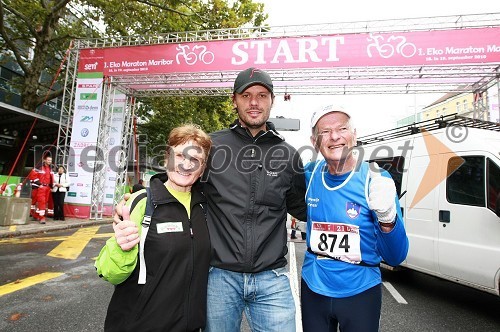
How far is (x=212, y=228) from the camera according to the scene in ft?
6.77

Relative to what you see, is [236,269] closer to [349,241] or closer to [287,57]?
[349,241]

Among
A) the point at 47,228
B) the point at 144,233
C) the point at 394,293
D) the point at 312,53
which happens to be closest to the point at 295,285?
the point at 394,293

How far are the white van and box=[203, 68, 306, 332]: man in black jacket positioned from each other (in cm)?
178

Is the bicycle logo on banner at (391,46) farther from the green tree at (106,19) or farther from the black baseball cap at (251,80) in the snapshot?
the black baseball cap at (251,80)

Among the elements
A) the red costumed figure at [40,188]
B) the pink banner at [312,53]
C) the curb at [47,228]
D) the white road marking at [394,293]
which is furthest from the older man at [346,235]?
the red costumed figure at [40,188]

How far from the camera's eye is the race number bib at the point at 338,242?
1.95 metres

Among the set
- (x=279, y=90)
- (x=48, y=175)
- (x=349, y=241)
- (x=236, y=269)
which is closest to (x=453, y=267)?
(x=349, y=241)

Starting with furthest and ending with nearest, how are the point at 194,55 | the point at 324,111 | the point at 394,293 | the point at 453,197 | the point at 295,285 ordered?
the point at 194,55
the point at 394,293
the point at 295,285
the point at 453,197
the point at 324,111

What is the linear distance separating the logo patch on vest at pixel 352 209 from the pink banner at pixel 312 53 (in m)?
8.84

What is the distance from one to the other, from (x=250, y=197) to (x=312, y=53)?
8974mm

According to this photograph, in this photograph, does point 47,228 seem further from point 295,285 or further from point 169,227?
point 169,227

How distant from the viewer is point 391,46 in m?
9.48

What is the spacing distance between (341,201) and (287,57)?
895cm

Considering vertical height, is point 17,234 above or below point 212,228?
below
